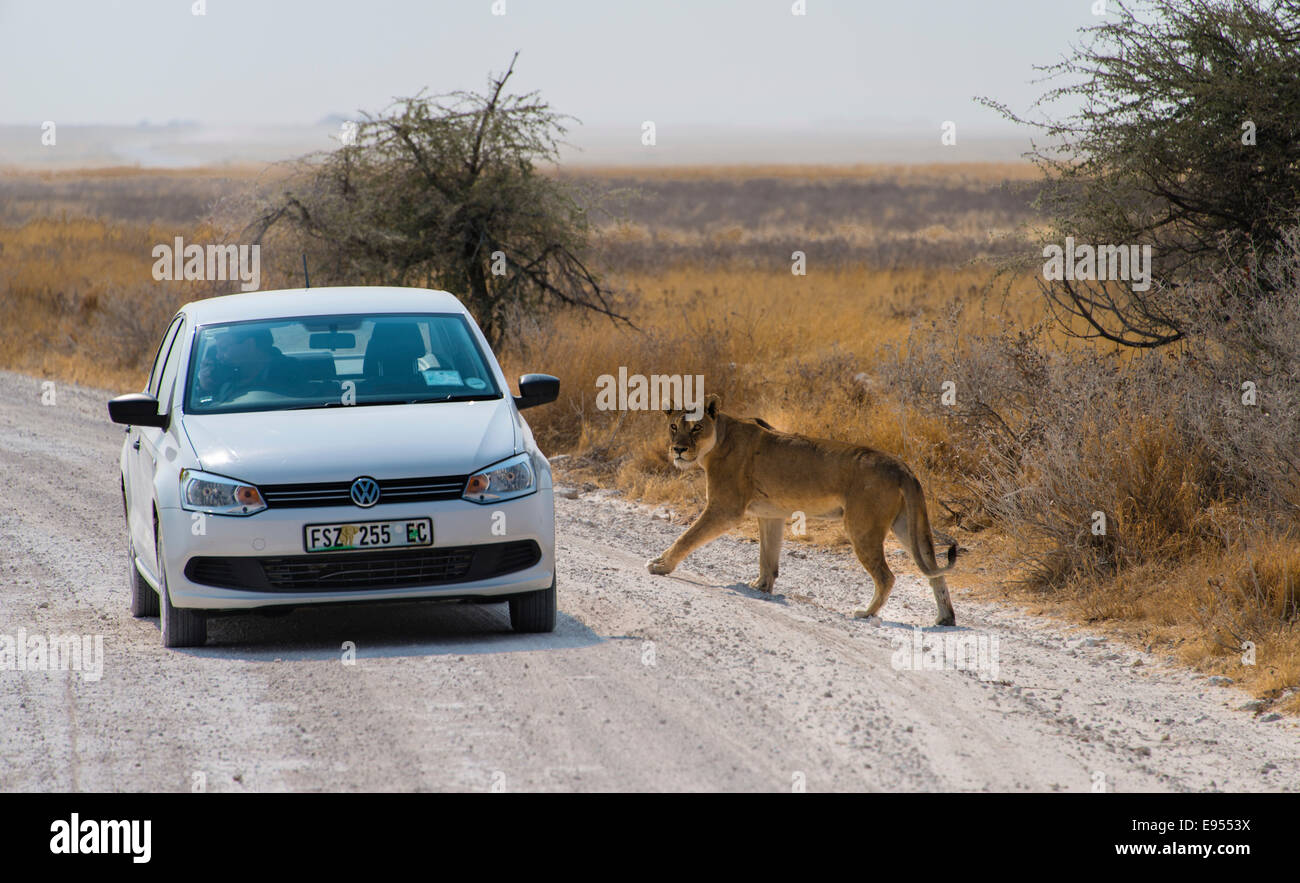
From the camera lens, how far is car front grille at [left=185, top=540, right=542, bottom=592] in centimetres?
661

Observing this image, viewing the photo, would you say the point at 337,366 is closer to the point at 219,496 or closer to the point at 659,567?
the point at 219,496

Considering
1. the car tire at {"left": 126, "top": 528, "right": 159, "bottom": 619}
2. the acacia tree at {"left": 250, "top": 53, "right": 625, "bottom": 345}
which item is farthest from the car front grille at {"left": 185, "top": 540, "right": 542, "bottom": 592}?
the acacia tree at {"left": 250, "top": 53, "right": 625, "bottom": 345}

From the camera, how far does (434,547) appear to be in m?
6.66

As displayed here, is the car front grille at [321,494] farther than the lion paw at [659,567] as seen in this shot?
No

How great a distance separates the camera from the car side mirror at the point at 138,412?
7.23m

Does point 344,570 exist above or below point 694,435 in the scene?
below

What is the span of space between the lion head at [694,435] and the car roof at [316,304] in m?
1.70

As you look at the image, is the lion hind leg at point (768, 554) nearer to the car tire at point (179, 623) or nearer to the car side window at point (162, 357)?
the car tire at point (179, 623)

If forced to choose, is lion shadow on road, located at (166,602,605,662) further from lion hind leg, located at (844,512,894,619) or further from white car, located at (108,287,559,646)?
lion hind leg, located at (844,512,894,619)

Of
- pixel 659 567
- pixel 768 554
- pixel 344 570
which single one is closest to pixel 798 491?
pixel 768 554

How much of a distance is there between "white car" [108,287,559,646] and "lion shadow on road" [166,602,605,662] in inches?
7.4

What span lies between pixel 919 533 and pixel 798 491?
0.81 meters

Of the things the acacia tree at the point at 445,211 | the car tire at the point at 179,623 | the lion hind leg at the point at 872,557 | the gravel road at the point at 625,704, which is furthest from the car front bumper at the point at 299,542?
the acacia tree at the point at 445,211

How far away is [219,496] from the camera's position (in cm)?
665
